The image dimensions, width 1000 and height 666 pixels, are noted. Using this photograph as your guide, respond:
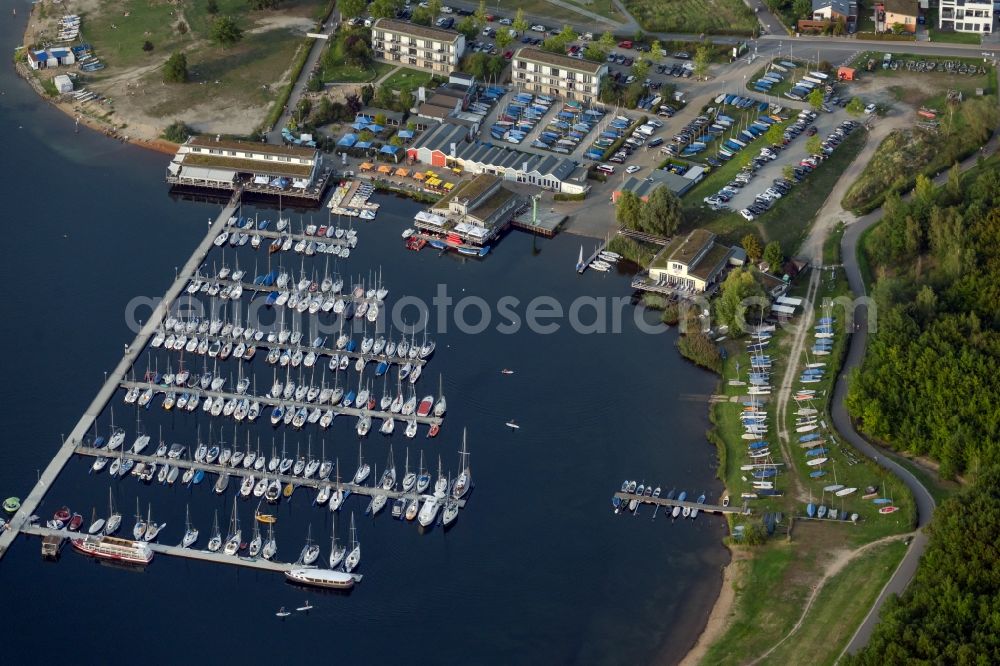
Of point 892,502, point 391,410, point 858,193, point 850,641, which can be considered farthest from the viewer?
point 858,193

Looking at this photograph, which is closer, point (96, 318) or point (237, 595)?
point (237, 595)

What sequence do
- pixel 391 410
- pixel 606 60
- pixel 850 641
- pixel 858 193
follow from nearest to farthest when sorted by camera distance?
pixel 850 641 → pixel 391 410 → pixel 858 193 → pixel 606 60

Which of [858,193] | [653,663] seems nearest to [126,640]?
[653,663]

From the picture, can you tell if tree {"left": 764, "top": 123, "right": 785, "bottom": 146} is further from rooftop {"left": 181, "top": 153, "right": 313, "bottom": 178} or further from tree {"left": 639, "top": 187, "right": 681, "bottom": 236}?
rooftop {"left": 181, "top": 153, "right": 313, "bottom": 178}

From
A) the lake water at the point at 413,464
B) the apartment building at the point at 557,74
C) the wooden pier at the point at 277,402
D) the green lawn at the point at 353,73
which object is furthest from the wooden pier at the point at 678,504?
the green lawn at the point at 353,73

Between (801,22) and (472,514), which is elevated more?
(801,22)

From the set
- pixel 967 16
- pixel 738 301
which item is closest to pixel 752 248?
pixel 738 301

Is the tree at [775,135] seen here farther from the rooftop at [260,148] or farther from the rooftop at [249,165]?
the rooftop at [249,165]

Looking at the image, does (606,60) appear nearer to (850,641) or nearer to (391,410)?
(391,410)
